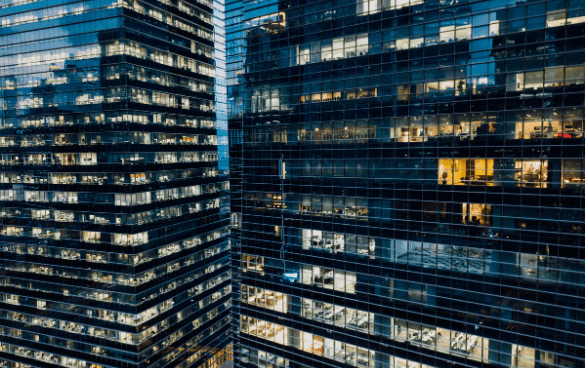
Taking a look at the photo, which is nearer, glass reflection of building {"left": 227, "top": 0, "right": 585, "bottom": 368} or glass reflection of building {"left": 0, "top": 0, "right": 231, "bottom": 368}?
glass reflection of building {"left": 227, "top": 0, "right": 585, "bottom": 368}

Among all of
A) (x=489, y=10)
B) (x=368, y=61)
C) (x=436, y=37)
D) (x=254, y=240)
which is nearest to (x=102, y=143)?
(x=254, y=240)

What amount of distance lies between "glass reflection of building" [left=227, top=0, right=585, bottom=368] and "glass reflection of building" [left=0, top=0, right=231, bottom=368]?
16.4 meters

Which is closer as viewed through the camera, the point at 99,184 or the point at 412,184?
the point at 412,184

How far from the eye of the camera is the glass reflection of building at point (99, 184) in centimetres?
5912

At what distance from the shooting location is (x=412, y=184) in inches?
1742

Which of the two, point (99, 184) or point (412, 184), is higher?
point (412, 184)

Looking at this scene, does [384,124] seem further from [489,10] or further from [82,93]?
[82,93]

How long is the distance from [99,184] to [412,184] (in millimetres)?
47038

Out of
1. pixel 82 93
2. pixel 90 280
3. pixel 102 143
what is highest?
pixel 82 93

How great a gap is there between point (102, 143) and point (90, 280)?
874 inches

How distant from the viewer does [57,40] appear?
6303 cm

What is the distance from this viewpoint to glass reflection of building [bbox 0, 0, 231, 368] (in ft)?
194

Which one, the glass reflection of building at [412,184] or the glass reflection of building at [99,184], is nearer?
the glass reflection of building at [412,184]

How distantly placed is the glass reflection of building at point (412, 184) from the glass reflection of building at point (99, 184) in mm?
16411
